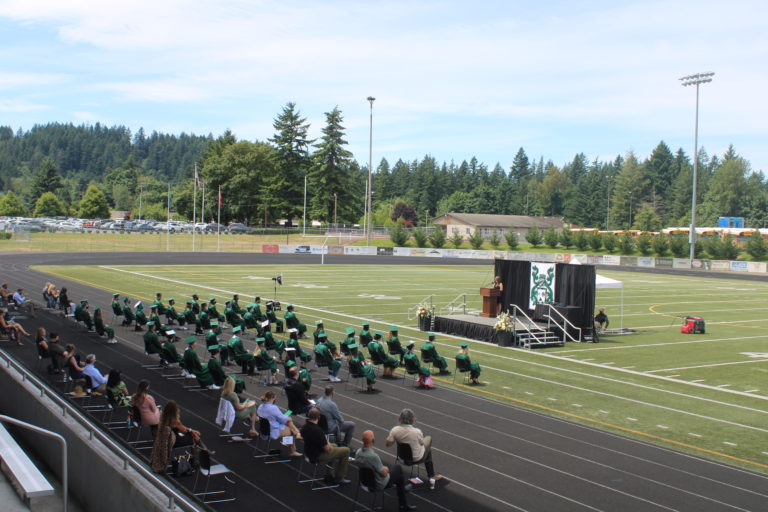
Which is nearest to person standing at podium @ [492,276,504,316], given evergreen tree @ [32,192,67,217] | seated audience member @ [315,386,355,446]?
seated audience member @ [315,386,355,446]

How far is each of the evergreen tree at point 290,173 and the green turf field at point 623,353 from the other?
62867mm

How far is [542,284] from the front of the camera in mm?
26859

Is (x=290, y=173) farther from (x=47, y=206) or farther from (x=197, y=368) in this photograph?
(x=197, y=368)

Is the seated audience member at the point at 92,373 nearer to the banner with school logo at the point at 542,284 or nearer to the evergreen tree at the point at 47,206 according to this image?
the banner with school logo at the point at 542,284

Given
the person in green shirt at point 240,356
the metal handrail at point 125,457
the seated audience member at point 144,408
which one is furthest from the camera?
the person in green shirt at point 240,356

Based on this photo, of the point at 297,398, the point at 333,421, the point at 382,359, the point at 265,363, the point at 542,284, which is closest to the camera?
the point at 333,421

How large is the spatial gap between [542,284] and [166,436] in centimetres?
1933

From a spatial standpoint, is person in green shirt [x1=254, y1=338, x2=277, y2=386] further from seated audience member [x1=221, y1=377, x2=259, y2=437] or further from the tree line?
the tree line

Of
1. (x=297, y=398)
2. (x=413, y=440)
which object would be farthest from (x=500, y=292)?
(x=413, y=440)

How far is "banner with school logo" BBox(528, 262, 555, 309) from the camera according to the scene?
2667cm

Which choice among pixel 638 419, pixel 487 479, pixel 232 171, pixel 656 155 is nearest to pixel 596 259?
pixel 232 171

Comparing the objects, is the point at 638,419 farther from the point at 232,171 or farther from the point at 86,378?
the point at 232,171

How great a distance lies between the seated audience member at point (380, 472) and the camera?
30.2ft

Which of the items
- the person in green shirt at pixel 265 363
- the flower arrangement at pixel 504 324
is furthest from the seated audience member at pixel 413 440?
the flower arrangement at pixel 504 324
